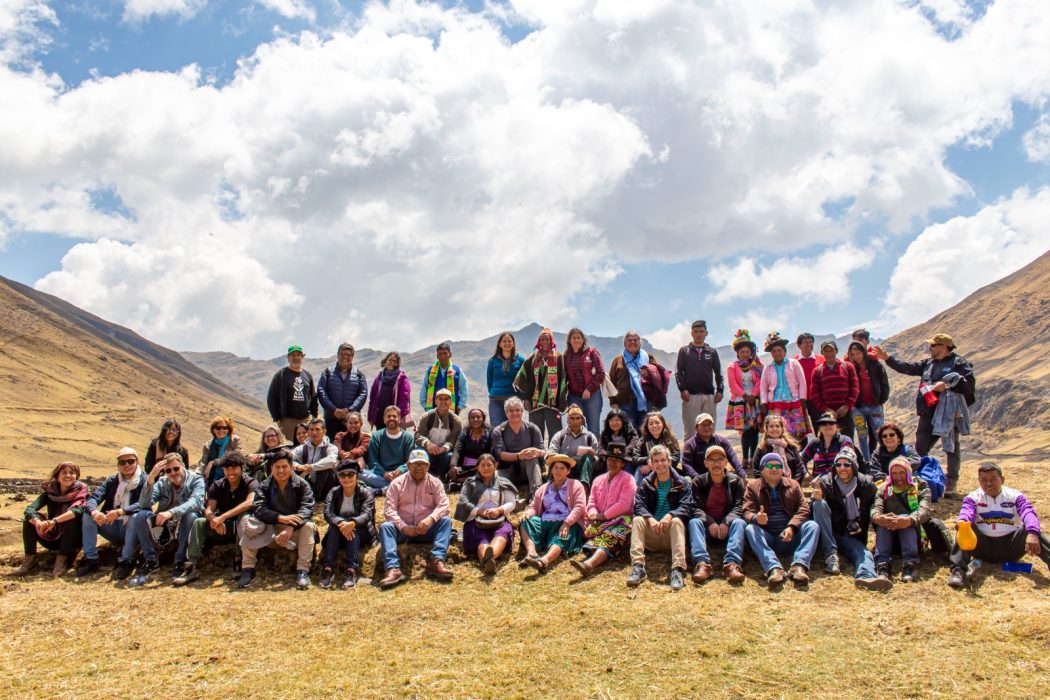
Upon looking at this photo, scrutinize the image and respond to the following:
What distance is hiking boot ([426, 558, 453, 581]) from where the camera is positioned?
31.2ft

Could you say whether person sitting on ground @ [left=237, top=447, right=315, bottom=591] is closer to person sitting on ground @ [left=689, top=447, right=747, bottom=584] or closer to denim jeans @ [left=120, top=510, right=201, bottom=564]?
denim jeans @ [left=120, top=510, right=201, bottom=564]

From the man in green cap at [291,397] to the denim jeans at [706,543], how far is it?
337 inches

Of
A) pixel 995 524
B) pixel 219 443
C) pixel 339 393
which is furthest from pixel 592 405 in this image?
pixel 219 443

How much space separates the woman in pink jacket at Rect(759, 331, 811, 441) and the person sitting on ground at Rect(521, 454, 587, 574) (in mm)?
4749

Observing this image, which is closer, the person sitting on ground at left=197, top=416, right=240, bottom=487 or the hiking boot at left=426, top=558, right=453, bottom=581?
the hiking boot at left=426, top=558, right=453, bottom=581

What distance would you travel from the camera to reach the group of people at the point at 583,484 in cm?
927

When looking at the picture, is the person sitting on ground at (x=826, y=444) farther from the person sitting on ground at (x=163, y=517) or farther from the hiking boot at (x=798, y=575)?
the person sitting on ground at (x=163, y=517)

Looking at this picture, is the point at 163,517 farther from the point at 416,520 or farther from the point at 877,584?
the point at 877,584

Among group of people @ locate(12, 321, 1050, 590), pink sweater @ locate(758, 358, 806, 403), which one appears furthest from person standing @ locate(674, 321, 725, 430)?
pink sweater @ locate(758, 358, 806, 403)

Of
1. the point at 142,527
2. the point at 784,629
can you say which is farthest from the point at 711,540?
the point at 142,527

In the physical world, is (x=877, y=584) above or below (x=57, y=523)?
below

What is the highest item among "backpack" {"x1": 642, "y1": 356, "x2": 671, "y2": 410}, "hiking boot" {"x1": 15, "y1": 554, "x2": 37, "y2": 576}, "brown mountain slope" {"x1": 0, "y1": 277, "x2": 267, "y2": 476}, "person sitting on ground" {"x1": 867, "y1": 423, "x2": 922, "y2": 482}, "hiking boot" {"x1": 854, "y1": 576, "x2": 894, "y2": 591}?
"brown mountain slope" {"x1": 0, "y1": 277, "x2": 267, "y2": 476}

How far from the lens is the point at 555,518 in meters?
10.4

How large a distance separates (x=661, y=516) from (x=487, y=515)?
279 centimetres
